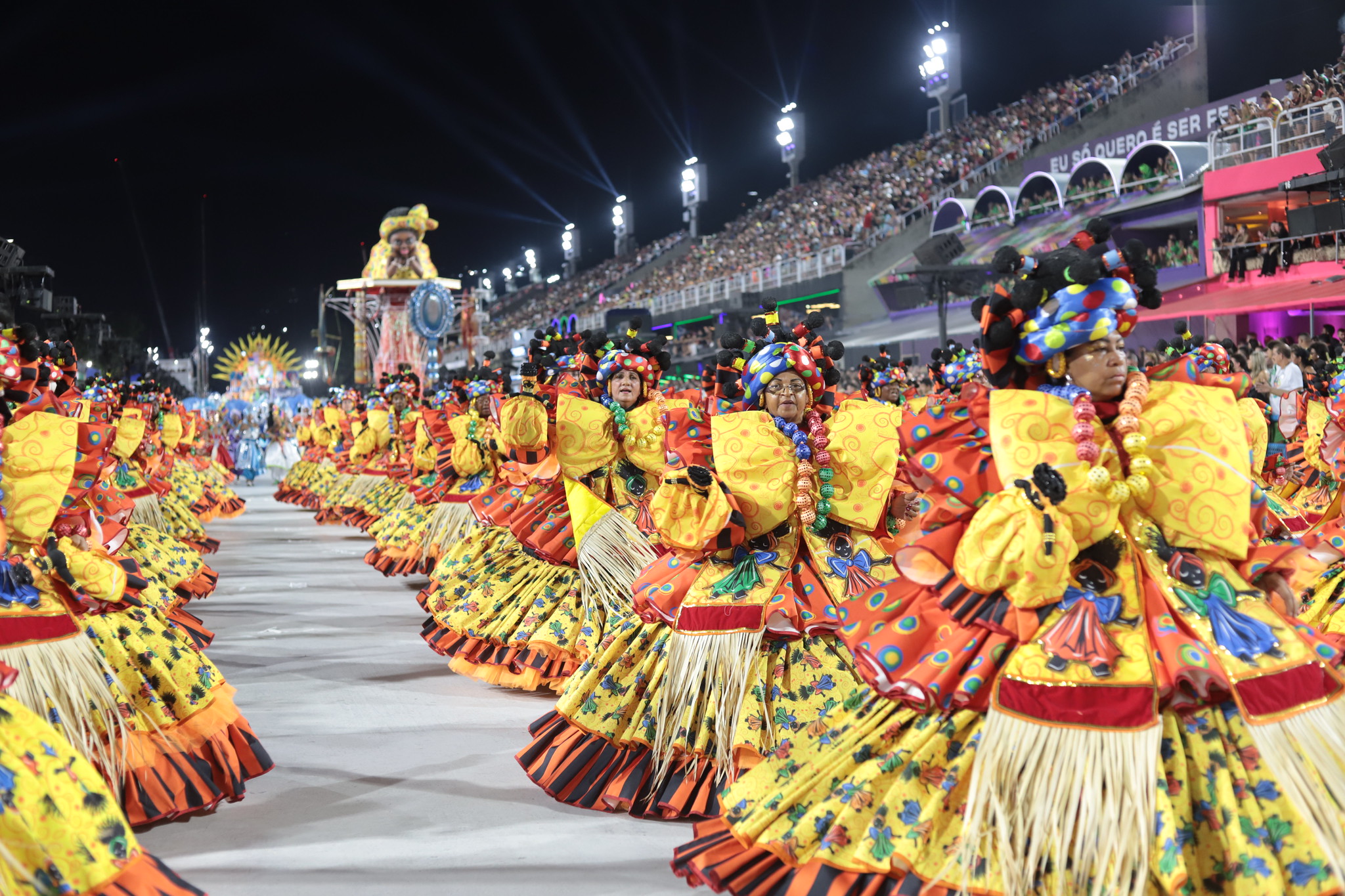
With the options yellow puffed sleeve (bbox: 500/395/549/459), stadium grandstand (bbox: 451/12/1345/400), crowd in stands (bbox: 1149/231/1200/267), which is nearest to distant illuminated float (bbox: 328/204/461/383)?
stadium grandstand (bbox: 451/12/1345/400)

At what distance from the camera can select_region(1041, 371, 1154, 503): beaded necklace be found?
8.90 ft

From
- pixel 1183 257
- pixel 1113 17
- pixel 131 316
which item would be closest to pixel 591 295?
pixel 131 316

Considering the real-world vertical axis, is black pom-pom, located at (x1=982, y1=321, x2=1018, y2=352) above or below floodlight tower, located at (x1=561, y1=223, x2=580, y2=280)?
below

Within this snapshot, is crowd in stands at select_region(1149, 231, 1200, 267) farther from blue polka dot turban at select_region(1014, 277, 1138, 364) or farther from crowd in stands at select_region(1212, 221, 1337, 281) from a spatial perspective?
blue polka dot turban at select_region(1014, 277, 1138, 364)

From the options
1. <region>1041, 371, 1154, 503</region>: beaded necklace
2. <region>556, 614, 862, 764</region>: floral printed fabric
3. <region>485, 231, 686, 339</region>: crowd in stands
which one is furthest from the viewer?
<region>485, 231, 686, 339</region>: crowd in stands

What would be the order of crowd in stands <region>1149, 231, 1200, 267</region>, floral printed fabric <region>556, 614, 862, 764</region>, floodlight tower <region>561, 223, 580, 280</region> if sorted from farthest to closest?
floodlight tower <region>561, 223, 580, 280</region>, crowd in stands <region>1149, 231, 1200, 267</region>, floral printed fabric <region>556, 614, 862, 764</region>

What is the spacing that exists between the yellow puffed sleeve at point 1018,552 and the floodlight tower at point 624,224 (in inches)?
2011

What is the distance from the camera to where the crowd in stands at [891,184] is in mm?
23078

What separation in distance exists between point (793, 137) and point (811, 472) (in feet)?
116

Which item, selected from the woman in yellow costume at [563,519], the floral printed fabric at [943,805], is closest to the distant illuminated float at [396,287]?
the woman in yellow costume at [563,519]

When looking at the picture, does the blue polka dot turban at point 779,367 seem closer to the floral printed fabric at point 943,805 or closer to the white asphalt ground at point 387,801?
the floral printed fabric at point 943,805

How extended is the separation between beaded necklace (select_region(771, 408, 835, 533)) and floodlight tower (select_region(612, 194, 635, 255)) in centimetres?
4961

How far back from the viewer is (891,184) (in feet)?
91.8

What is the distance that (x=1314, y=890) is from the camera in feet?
7.78
